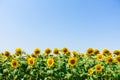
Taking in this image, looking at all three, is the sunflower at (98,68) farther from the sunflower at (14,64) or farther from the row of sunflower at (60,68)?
the sunflower at (14,64)

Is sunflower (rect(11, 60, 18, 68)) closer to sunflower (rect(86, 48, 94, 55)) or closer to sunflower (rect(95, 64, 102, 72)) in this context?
sunflower (rect(95, 64, 102, 72))

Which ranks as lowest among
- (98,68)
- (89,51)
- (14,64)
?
(98,68)

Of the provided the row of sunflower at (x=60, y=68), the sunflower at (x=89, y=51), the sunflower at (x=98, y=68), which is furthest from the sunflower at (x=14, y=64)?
the sunflower at (x=89, y=51)

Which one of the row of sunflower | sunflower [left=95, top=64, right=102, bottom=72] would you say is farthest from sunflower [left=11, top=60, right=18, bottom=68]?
sunflower [left=95, top=64, right=102, bottom=72]

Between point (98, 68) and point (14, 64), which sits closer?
point (98, 68)

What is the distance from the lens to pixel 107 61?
7.98 metres

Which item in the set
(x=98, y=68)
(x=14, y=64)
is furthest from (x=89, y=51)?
(x=14, y=64)

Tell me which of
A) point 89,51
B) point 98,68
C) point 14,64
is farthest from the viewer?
point 89,51

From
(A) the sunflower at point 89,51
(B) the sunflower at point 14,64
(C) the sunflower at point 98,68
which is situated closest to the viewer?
(C) the sunflower at point 98,68

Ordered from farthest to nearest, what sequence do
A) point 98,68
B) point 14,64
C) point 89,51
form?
1. point 89,51
2. point 14,64
3. point 98,68

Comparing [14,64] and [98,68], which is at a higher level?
[14,64]

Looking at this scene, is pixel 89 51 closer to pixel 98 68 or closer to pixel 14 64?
pixel 98 68

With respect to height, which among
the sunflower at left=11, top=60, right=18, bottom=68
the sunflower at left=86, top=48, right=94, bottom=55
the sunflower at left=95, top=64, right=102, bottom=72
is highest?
the sunflower at left=86, top=48, right=94, bottom=55

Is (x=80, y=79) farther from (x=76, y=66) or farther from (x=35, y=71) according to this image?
(x=35, y=71)
